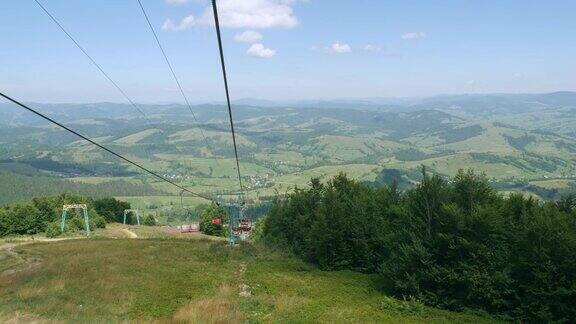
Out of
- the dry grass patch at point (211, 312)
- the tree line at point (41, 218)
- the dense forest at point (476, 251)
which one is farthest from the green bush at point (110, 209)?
the dry grass patch at point (211, 312)

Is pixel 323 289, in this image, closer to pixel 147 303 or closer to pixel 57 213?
pixel 147 303

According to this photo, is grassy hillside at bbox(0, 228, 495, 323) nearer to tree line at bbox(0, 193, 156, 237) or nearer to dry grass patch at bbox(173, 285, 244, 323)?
dry grass patch at bbox(173, 285, 244, 323)

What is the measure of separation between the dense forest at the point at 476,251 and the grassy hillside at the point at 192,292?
2631 millimetres

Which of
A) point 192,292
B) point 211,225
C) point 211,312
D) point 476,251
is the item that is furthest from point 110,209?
point 476,251

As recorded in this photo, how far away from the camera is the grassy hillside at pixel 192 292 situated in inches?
1118

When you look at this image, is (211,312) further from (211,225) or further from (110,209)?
(110,209)

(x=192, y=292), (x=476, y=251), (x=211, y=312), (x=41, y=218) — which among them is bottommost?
(x=41, y=218)

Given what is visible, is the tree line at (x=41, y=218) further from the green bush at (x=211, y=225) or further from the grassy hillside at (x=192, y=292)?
the grassy hillside at (x=192, y=292)

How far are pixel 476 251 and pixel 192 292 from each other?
21.7 meters

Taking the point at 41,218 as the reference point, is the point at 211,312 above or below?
above

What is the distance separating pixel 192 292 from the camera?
112ft

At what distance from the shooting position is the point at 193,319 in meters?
26.1

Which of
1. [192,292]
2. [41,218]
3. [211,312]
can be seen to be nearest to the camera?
[211,312]

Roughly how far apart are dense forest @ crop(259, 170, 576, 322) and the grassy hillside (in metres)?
2.63
